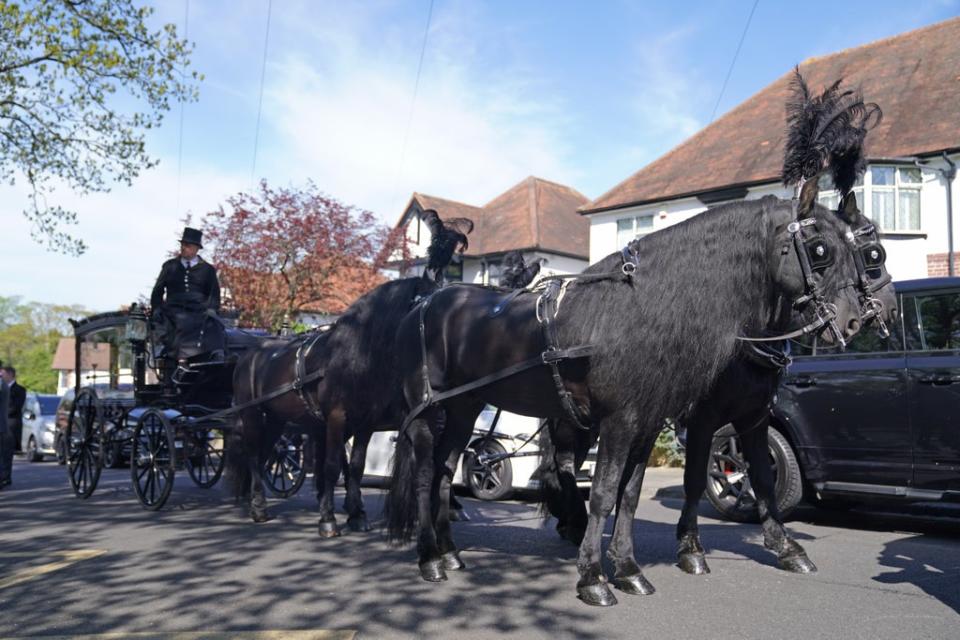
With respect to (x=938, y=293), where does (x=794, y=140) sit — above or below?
above

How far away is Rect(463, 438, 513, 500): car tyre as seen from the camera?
395 inches

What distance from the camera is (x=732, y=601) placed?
4.84 metres

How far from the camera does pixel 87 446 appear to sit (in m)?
10.7

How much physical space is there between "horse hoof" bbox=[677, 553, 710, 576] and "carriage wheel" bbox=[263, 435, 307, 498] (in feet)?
20.8

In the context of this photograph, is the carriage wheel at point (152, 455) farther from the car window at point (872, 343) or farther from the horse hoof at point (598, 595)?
the car window at point (872, 343)

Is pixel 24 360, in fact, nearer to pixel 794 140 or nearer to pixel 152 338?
pixel 152 338

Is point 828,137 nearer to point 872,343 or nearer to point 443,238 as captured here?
point 872,343

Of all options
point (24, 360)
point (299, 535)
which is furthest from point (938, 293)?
point (24, 360)

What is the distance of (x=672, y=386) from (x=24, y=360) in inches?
3477

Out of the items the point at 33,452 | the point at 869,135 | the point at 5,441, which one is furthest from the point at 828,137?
the point at 33,452

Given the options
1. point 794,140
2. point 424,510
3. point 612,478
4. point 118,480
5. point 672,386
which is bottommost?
point 118,480

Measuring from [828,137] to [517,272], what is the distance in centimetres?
Answer: 385

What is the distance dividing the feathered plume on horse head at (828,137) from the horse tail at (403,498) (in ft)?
11.1

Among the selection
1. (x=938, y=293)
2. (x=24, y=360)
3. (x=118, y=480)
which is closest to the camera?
(x=938, y=293)
